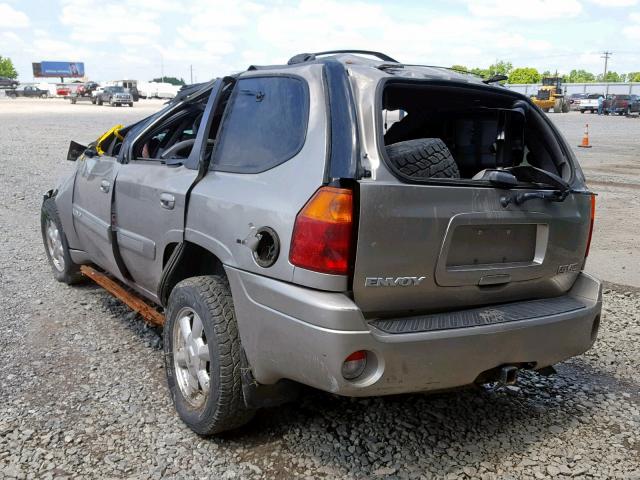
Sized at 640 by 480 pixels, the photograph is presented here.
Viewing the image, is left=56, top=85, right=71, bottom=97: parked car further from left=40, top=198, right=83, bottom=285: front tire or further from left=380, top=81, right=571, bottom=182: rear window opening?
left=380, top=81, right=571, bottom=182: rear window opening

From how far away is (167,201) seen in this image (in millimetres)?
3553

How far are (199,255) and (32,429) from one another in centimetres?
121

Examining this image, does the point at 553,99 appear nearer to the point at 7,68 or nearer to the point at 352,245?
the point at 352,245

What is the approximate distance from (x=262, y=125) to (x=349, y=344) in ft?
4.08

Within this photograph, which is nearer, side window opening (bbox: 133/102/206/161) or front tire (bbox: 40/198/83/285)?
side window opening (bbox: 133/102/206/161)

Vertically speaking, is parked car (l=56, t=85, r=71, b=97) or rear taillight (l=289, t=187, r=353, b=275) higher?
parked car (l=56, t=85, r=71, b=97)

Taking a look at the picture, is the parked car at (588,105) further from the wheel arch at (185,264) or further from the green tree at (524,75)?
the green tree at (524,75)

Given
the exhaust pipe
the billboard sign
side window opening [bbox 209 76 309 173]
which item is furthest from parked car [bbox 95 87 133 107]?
the billboard sign

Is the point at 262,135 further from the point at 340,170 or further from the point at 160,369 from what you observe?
the point at 160,369

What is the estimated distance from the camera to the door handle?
11.5 ft

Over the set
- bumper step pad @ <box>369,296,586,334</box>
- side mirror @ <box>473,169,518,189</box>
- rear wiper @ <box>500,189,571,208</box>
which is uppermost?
side mirror @ <box>473,169,518,189</box>

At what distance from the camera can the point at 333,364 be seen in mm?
2506

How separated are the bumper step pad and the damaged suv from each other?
12 mm

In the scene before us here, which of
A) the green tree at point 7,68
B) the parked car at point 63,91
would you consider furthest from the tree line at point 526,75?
the parked car at point 63,91
